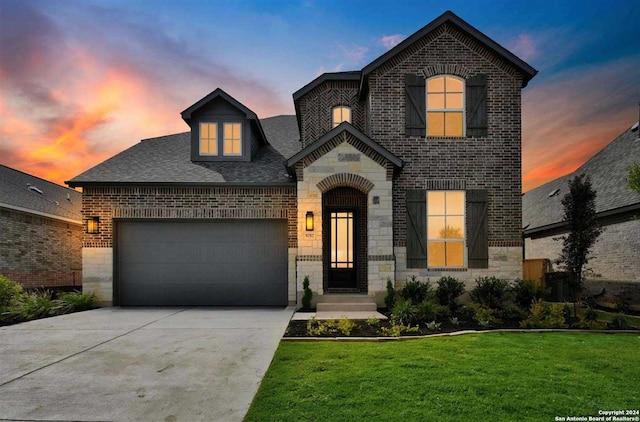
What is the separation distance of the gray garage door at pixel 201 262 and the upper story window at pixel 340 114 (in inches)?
177

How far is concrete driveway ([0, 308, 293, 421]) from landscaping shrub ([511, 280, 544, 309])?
637cm

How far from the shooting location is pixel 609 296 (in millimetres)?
12836

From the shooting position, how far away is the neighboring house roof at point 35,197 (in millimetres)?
13375

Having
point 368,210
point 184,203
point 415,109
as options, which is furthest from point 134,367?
point 415,109

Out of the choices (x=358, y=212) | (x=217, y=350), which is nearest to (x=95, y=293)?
(x=217, y=350)

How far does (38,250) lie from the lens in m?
13.8

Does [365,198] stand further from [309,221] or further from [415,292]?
[415,292]

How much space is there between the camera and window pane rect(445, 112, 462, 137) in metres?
11.1

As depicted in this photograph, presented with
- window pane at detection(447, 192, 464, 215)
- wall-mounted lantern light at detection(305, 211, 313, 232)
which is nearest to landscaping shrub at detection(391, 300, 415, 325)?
wall-mounted lantern light at detection(305, 211, 313, 232)

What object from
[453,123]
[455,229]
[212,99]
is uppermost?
[212,99]

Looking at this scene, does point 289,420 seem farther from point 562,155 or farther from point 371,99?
point 562,155

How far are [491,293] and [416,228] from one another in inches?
104

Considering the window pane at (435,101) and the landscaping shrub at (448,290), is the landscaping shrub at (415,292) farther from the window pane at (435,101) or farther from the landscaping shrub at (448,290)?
the window pane at (435,101)

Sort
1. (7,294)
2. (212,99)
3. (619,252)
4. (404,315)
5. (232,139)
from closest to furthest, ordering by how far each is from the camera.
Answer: (404,315) → (7,294) → (212,99) → (619,252) → (232,139)
